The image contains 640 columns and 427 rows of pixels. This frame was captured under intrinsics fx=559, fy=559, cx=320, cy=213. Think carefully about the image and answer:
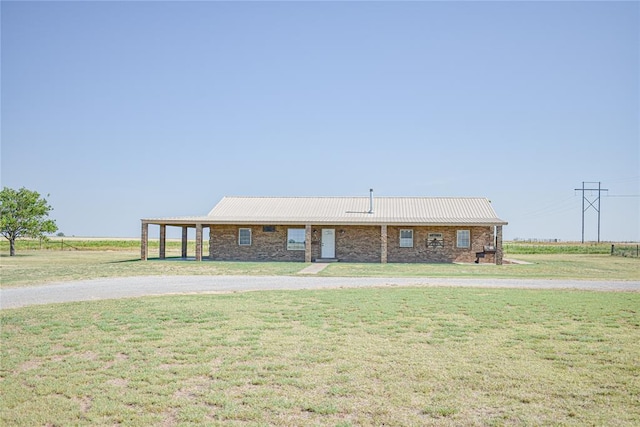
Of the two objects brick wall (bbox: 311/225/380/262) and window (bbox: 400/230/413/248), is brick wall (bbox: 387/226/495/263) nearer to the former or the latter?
window (bbox: 400/230/413/248)

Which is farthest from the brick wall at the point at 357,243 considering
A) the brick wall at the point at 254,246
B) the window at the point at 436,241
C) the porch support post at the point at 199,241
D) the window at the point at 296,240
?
the porch support post at the point at 199,241

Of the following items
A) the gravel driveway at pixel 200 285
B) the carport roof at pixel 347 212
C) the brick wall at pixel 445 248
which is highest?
the carport roof at pixel 347 212

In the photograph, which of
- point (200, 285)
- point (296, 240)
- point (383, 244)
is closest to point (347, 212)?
point (296, 240)

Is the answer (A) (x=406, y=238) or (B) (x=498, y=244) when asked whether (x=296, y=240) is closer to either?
(A) (x=406, y=238)

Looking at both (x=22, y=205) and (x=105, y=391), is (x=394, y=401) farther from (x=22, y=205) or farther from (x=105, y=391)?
(x=22, y=205)

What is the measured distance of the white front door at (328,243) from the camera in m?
30.4

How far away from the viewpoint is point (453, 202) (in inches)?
1329

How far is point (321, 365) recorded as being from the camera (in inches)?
266

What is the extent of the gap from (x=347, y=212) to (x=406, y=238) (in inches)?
168

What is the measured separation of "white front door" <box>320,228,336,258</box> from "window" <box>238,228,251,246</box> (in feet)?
13.3

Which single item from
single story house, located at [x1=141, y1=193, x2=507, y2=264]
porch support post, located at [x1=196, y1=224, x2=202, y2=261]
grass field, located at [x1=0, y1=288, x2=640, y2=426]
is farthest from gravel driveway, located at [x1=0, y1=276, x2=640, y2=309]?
single story house, located at [x1=141, y1=193, x2=507, y2=264]

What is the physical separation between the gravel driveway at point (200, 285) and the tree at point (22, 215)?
2843 centimetres

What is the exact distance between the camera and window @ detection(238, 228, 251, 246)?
3059cm

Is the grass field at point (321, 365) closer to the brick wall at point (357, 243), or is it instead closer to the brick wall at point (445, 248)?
the brick wall at point (445, 248)
